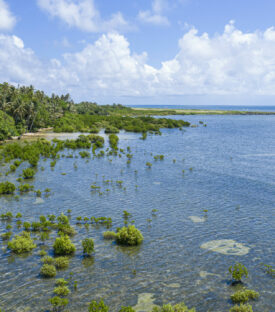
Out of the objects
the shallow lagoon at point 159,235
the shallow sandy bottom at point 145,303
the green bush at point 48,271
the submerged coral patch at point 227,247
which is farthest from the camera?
the submerged coral patch at point 227,247

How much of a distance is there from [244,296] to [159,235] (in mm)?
10845

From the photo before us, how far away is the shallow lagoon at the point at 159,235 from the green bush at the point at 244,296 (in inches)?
18.8

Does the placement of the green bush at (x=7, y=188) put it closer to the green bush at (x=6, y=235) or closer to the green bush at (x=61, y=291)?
the green bush at (x=6, y=235)

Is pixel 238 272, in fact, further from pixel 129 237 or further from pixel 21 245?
pixel 21 245

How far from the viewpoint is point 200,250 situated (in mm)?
24953

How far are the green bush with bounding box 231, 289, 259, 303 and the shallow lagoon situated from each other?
1.57 feet

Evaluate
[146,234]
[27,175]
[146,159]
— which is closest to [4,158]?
[27,175]

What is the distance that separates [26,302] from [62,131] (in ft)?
375

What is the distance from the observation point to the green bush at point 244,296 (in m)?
18.1

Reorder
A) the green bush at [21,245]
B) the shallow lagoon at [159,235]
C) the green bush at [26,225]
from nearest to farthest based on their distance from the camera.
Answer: the shallow lagoon at [159,235], the green bush at [21,245], the green bush at [26,225]

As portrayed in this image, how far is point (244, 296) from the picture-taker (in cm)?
1814

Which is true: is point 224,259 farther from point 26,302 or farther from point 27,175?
point 27,175

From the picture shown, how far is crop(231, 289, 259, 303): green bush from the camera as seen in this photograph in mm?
18094

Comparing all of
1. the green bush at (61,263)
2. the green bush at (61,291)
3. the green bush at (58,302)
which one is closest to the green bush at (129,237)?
the green bush at (61,263)
